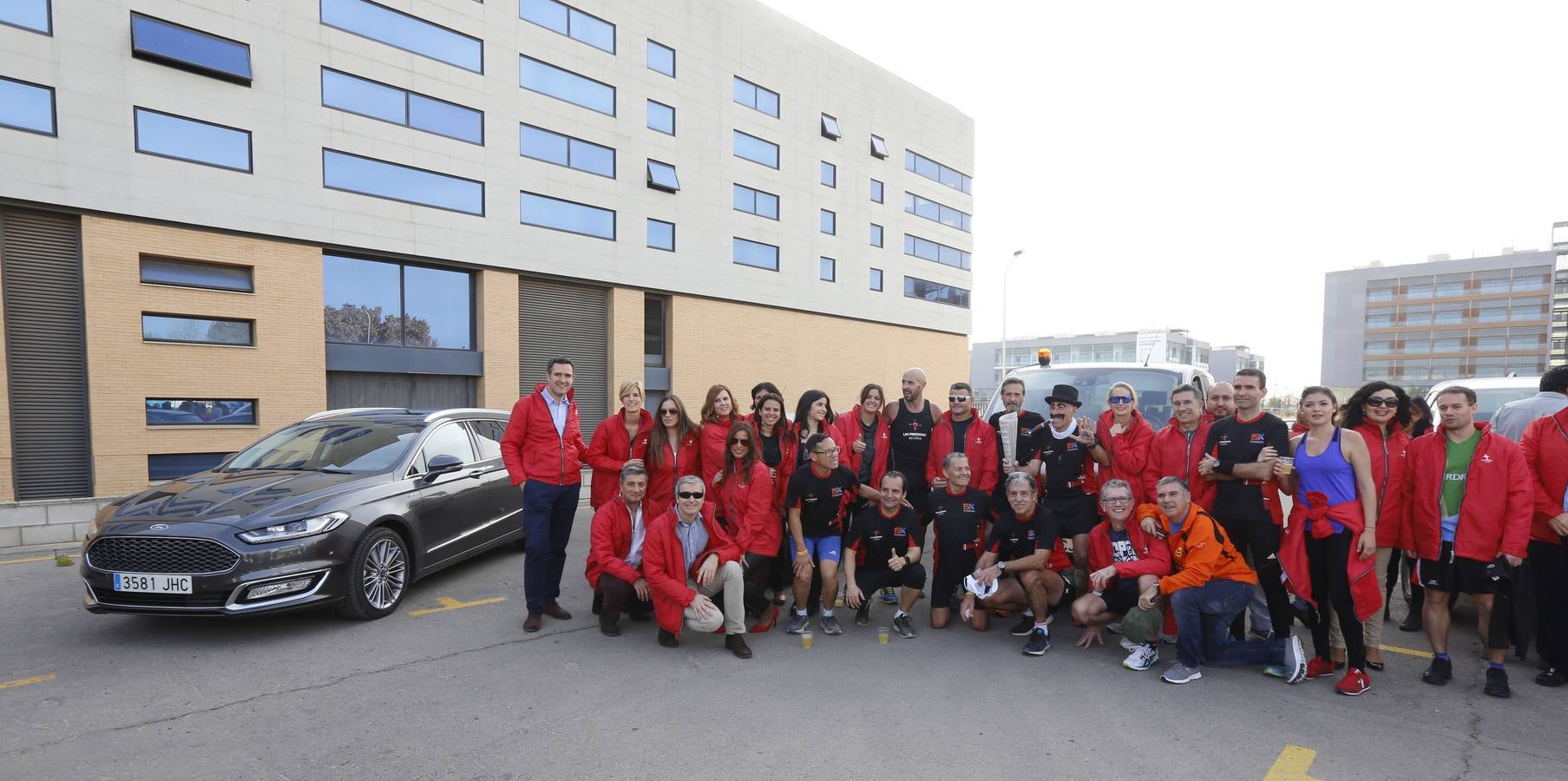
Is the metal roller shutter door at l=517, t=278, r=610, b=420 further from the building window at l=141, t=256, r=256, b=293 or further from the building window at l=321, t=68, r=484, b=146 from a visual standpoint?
the building window at l=141, t=256, r=256, b=293

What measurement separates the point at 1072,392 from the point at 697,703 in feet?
12.3

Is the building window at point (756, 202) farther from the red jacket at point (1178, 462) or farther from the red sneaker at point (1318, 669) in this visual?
the red sneaker at point (1318, 669)

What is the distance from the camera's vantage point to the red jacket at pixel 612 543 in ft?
16.7

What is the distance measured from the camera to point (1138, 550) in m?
4.96

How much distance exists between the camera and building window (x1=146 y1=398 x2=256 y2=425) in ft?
44.0

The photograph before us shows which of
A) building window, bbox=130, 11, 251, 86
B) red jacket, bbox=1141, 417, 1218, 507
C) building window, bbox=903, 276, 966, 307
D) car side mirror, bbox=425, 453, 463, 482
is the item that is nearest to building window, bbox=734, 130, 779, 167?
building window, bbox=903, 276, 966, 307

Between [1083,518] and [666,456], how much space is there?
10.9 feet

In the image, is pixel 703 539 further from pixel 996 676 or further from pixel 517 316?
pixel 517 316

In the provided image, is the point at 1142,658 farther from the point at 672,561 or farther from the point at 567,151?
the point at 567,151

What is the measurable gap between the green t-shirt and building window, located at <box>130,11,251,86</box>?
62.8ft

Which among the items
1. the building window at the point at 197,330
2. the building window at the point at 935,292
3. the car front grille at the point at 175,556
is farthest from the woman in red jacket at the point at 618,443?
the building window at the point at 935,292

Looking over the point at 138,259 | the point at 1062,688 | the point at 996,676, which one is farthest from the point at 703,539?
the point at 138,259

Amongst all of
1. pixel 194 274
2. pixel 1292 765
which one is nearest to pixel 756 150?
pixel 194 274

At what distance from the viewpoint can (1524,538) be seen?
408 centimetres
